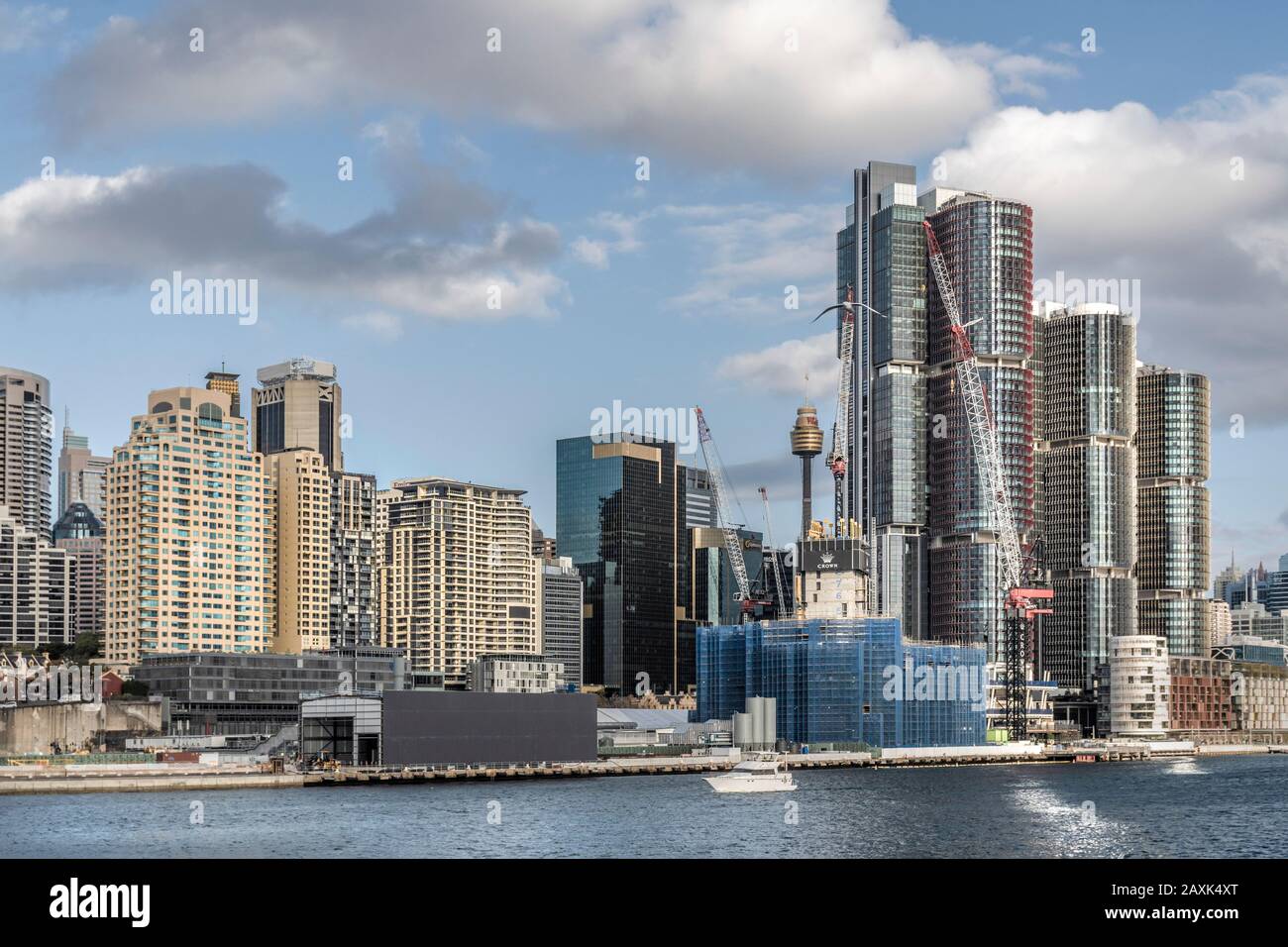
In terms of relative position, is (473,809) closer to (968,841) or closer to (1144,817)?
(968,841)

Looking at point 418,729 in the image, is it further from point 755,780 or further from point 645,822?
point 645,822

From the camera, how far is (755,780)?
527 ft

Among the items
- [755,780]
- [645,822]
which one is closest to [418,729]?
[755,780]

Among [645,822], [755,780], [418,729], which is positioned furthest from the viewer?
[418,729]

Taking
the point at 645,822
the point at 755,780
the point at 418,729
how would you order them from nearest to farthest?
the point at 645,822
the point at 755,780
the point at 418,729

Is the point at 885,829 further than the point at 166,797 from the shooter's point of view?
No

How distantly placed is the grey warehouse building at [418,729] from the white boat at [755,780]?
31.0 meters

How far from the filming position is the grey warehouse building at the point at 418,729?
176 meters

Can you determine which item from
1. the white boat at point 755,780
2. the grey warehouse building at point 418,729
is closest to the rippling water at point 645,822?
the white boat at point 755,780

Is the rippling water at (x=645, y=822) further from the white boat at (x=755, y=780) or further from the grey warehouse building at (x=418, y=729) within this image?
the grey warehouse building at (x=418, y=729)

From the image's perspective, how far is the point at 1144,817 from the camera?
131m

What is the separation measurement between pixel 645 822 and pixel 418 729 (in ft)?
204
